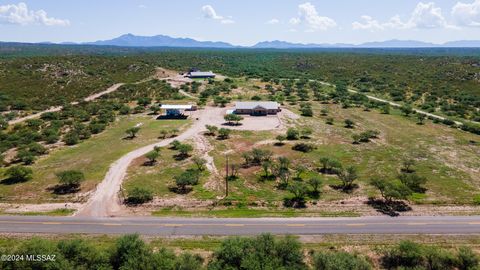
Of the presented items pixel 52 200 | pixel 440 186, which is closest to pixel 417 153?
pixel 440 186

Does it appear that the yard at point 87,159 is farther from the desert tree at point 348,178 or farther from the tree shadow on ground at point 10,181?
the desert tree at point 348,178

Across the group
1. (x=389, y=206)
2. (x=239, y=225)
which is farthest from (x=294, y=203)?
(x=389, y=206)

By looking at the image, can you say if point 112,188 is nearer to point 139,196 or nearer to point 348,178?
point 139,196

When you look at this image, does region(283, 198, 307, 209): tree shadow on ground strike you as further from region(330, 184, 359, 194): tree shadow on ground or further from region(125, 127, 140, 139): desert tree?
region(125, 127, 140, 139): desert tree

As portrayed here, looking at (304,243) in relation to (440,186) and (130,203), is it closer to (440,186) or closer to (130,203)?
(130,203)

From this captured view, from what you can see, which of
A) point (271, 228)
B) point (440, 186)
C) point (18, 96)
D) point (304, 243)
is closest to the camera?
point (304, 243)

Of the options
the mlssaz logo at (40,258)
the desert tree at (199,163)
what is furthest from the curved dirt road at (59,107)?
the mlssaz logo at (40,258)

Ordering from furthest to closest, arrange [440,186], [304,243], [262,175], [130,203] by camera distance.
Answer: [262,175] → [440,186] → [130,203] → [304,243]
